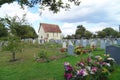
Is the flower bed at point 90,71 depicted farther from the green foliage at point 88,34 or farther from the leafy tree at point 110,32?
the leafy tree at point 110,32

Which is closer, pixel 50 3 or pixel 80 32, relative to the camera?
pixel 50 3

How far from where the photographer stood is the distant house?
93.2 metres

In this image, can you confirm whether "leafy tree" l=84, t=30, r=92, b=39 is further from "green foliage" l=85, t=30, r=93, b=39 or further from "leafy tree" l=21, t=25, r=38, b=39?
"leafy tree" l=21, t=25, r=38, b=39

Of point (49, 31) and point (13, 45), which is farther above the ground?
point (49, 31)

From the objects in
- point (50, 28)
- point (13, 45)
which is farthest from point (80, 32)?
point (13, 45)

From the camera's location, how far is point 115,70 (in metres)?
11.2

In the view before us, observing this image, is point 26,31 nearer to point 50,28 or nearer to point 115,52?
point 50,28

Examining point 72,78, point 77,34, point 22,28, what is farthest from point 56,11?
point 77,34

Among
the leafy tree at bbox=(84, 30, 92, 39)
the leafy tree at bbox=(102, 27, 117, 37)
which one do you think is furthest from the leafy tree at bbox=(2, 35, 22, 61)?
the leafy tree at bbox=(102, 27, 117, 37)

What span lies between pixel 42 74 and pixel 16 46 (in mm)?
10746

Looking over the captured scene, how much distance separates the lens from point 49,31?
93.6 metres

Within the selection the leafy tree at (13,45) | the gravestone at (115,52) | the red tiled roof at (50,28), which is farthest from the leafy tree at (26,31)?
the gravestone at (115,52)

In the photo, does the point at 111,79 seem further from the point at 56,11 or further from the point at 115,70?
the point at 56,11

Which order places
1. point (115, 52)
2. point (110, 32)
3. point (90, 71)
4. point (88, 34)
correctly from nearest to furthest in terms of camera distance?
point (90, 71) < point (115, 52) < point (88, 34) < point (110, 32)
